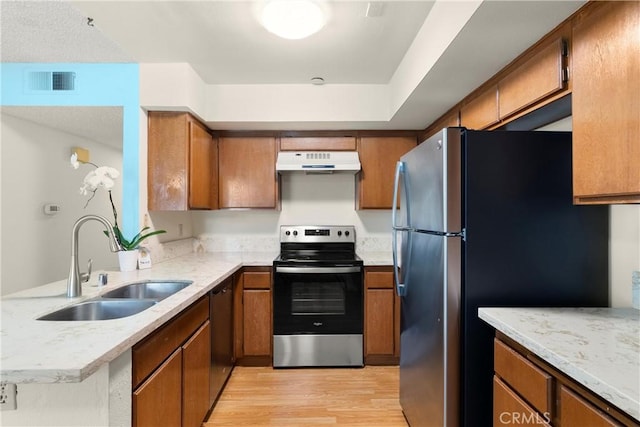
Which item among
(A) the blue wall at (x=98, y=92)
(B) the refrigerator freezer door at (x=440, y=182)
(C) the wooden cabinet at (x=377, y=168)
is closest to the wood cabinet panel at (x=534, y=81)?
(B) the refrigerator freezer door at (x=440, y=182)

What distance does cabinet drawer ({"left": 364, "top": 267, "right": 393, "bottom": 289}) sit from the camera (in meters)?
2.83

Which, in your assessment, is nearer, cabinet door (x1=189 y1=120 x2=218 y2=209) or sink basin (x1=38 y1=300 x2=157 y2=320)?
sink basin (x1=38 y1=300 x2=157 y2=320)

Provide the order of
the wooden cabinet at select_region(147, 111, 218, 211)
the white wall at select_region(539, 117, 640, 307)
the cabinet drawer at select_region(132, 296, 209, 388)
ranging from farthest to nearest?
the wooden cabinet at select_region(147, 111, 218, 211) → the white wall at select_region(539, 117, 640, 307) → the cabinet drawer at select_region(132, 296, 209, 388)

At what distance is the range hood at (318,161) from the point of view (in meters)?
2.97

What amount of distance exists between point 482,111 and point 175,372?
223cm

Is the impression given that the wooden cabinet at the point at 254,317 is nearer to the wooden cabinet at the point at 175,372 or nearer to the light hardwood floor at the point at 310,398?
the light hardwood floor at the point at 310,398

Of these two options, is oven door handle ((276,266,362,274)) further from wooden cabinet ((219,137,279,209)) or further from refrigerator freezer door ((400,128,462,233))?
refrigerator freezer door ((400,128,462,233))

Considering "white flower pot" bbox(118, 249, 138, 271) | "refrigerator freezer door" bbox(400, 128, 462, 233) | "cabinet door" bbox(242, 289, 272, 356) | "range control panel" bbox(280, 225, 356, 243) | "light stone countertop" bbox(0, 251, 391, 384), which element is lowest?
"cabinet door" bbox(242, 289, 272, 356)

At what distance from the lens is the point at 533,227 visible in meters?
1.43

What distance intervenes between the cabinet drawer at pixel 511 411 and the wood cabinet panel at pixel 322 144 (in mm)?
2309

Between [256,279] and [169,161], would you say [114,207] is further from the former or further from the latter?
[256,279]

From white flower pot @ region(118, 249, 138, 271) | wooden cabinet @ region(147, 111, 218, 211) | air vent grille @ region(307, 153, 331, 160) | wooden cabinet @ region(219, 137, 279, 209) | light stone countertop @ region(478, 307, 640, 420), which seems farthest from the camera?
wooden cabinet @ region(219, 137, 279, 209)

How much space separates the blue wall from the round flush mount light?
138 centimetres

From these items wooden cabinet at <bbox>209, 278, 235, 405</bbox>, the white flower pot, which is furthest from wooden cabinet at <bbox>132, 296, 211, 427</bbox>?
the white flower pot
